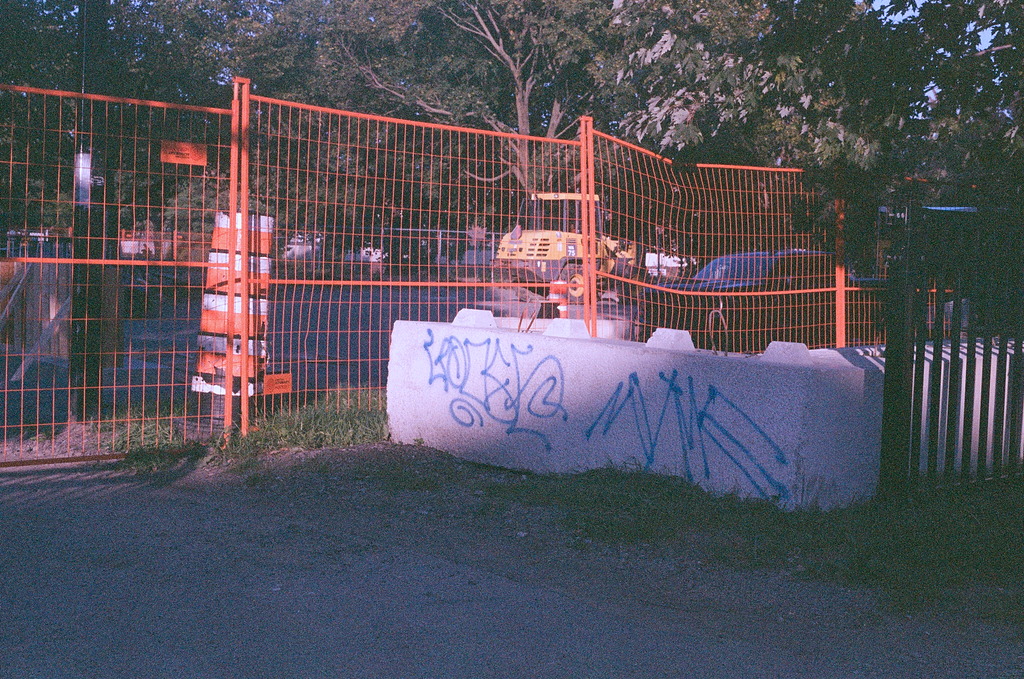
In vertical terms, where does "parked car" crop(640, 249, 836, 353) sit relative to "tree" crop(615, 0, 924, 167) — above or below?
below

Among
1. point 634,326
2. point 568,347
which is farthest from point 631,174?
point 568,347

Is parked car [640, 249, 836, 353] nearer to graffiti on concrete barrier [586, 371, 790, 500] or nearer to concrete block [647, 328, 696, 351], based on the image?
concrete block [647, 328, 696, 351]

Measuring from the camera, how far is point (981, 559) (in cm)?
494

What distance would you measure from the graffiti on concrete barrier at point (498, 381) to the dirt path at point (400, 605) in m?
0.97

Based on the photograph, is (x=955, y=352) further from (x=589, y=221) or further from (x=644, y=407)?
(x=589, y=221)

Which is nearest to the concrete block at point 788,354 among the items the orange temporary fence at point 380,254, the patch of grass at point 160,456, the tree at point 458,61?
the orange temporary fence at point 380,254

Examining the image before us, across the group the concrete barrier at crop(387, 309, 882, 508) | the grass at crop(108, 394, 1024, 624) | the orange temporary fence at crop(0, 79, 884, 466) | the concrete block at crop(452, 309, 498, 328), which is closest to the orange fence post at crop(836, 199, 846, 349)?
the orange temporary fence at crop(0, 79, 884, 466)

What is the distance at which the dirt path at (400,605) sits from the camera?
3871 millimetres

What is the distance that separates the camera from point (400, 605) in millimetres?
4500

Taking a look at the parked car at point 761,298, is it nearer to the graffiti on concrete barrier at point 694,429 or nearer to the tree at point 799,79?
the tree at point 799,79

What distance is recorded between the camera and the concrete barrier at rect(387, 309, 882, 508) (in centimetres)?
547

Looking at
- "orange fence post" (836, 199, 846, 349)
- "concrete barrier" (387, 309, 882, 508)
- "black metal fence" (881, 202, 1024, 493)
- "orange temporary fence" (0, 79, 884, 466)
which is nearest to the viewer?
"concrete barrier" (387, 309, 882, 508)

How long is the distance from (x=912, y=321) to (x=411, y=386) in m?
3.81

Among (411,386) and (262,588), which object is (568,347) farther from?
(262,588)
